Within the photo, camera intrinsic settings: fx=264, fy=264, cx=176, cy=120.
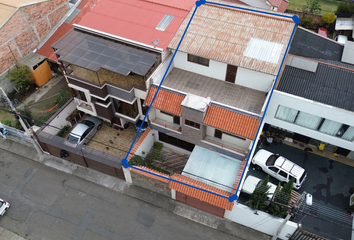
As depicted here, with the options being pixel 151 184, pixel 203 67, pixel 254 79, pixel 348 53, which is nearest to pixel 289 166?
pixel 254 79

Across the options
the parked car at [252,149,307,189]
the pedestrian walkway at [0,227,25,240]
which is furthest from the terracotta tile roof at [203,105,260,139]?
the pedestrian walkway at [0,227,25,240]

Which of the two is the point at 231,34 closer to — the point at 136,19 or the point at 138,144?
the point at 136,19

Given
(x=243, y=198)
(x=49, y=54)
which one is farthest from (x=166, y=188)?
(x=49, y=54)

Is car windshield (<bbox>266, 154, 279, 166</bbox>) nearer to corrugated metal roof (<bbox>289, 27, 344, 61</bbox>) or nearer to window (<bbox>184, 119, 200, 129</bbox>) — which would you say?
window (<bbox>184, 119, 200, 129</bbox>)

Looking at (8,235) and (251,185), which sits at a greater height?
(251,185)

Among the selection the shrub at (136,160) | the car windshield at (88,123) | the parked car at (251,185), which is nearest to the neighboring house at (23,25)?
the car windshield at (88,123)

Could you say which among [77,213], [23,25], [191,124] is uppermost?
[23,25]
